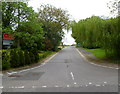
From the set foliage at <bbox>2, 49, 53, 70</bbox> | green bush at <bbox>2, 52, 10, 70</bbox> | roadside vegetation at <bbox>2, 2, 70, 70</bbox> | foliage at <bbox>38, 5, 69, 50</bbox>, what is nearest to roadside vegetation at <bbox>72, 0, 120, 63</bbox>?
roadside vegetation at <bbox>2, 2, 70, 70</bbox>

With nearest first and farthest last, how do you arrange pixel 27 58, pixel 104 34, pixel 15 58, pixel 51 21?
pixel 15 58 < pixel 27 58 < pixel 104 34 < pixel 51 21

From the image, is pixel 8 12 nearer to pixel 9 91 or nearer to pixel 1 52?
pixel 1 52

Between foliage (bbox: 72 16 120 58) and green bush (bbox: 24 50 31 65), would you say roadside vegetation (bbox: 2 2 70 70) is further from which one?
foliage (bbox: 72 16 120 58)

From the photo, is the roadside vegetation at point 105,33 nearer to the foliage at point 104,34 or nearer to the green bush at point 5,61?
Answer: the foliage at point 104,34

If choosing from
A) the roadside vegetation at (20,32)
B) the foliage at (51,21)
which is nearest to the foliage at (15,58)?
the roadside vegetation at (20,32)

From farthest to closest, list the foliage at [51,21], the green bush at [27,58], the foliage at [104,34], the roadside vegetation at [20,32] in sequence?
the foliage at [51,21], the foliage at [104,34], the green bush at [27,58], the roadside vegetation at [20,32]

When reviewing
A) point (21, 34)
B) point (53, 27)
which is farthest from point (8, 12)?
point (53, 27)

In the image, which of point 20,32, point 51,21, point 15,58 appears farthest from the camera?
point 51,21

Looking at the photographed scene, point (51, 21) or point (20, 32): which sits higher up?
point (51, 21)

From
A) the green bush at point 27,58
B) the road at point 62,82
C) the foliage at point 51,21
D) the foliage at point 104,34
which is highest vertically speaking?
the foliage at point 51,21

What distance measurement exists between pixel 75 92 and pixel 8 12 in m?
16.0

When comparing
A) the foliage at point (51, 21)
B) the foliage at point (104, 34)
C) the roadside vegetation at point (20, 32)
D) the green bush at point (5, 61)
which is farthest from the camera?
the foliage at point (51, 21)

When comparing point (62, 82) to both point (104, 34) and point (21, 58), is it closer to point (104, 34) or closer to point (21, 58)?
point (21, 58)

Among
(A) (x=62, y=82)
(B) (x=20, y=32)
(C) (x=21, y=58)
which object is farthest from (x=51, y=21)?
(A) (x=62, y=82)
